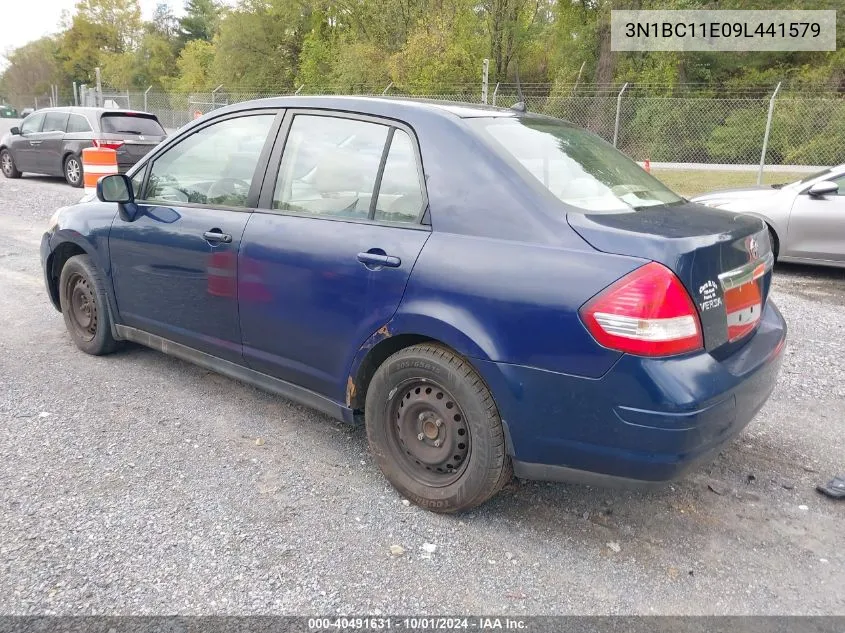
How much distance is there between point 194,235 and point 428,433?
177 cm

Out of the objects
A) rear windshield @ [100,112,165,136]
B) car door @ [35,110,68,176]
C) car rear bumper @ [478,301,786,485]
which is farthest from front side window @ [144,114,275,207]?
car door @ [35,110,68,176]

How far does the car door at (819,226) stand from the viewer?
24.2 feet

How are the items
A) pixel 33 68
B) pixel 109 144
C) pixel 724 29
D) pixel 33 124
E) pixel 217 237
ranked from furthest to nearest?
pixel 33 68, pixel 724 29, pixel 33 124, pixel 109 144, pixel 217 237

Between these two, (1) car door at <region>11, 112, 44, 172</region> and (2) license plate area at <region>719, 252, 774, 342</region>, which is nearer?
(2) license plate area at <region>719, 252, 774, 342</region>

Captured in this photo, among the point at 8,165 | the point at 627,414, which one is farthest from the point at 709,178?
the point at 8,165

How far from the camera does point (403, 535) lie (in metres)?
2.85

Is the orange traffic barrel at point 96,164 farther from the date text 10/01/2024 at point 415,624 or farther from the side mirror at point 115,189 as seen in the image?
the date text 10/01/2024 at point 415,624

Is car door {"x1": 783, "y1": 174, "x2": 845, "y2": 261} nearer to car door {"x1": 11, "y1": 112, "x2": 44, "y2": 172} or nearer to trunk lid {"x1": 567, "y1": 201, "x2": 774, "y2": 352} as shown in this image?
trunk lid {"x1": 567, "y1": 201, "x2": 774, "y2": 352}

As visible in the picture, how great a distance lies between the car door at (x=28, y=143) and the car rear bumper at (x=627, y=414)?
15.6 meters

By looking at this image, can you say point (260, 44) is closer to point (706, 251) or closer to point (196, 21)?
point (196, 21)

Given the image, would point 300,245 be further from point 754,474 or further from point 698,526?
point 754,474

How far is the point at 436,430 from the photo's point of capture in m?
2.92

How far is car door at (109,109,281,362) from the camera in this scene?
11.8 ft

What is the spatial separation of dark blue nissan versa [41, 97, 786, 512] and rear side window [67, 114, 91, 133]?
38.2 feet
